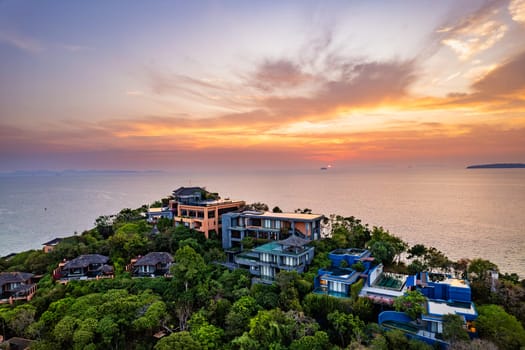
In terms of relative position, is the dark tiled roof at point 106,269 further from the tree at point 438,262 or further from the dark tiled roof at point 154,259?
the tree at point 438,262

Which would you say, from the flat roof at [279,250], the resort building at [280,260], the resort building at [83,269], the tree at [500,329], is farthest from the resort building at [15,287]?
the tree at [500,329]

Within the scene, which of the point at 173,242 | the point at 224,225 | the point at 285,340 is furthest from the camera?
the point at 224,225

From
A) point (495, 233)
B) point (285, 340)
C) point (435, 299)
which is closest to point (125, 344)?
point (285, 340)

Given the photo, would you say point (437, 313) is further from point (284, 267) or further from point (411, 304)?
point (284, 267)

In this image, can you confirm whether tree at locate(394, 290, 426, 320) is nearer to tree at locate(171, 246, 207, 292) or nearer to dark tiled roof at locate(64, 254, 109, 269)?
tree at locate(171, 246, 207, 292)

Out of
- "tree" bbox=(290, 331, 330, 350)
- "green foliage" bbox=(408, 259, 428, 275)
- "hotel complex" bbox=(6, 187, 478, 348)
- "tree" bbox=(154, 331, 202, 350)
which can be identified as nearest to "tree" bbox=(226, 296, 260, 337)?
"tree" bbox=(154, 331, 202, 350)

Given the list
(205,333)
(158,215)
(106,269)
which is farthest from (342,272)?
(158,215)

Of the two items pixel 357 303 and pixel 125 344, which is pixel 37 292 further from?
pixel 357 303

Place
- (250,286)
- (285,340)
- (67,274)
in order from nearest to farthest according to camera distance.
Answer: (285,340) → (250,286) → (67,274)
